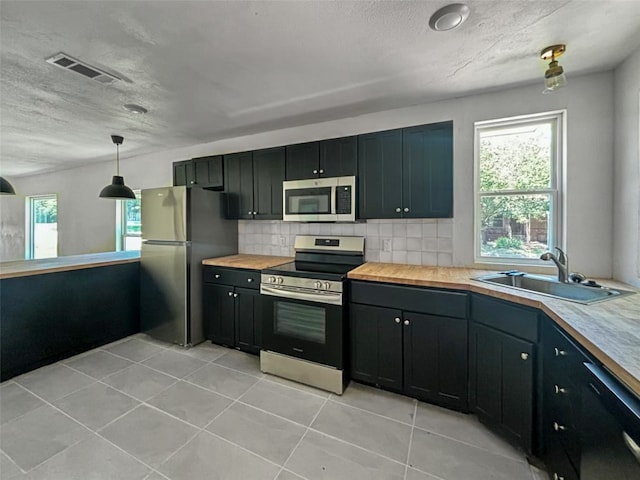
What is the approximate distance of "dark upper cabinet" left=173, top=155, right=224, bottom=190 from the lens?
3439 mm

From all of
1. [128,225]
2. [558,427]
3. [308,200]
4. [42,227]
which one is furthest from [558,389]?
[42,227]

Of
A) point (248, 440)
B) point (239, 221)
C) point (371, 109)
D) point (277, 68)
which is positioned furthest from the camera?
point (239, 221)

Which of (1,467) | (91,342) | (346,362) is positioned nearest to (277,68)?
(346,362)

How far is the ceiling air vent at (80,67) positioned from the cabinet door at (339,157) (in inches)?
70.0

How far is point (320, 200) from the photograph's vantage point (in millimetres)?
2754

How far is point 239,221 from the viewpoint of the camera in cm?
358

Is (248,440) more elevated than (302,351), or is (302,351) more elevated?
(302,351)

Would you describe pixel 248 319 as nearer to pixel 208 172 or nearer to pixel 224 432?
pixel 224 432

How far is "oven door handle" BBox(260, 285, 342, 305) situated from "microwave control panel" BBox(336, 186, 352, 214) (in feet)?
2.85

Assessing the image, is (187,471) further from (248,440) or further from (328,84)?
(328,84)

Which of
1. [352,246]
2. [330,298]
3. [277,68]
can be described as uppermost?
[277,68]

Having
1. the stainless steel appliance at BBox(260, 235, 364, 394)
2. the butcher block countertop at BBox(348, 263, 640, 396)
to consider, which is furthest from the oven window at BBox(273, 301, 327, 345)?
the butcher block countertop at BBox(348, 263, 640, 396)

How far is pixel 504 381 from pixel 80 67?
3468 mm

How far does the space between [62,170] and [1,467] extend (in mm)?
5675
